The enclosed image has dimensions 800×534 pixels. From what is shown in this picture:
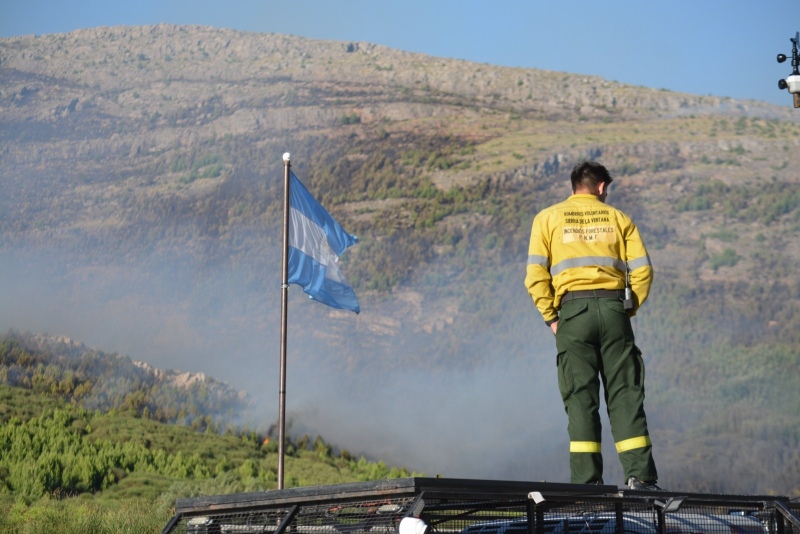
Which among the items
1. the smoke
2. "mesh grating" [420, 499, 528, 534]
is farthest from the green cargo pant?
the smoke

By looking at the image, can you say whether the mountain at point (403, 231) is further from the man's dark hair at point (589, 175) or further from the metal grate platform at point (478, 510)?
the metal grate platform at point (478, 510)

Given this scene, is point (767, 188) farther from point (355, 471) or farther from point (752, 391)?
point (355, 471)

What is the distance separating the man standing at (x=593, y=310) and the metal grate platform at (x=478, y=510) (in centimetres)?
113

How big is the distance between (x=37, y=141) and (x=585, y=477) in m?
37.1

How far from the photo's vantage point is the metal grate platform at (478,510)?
332 cm

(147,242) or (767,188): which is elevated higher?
(767,188)

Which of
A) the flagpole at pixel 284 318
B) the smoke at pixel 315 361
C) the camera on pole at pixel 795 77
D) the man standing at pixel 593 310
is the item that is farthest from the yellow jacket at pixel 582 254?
the smoke at pixel 315 361

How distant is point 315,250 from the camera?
1227 cm

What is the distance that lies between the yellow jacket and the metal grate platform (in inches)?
69.5

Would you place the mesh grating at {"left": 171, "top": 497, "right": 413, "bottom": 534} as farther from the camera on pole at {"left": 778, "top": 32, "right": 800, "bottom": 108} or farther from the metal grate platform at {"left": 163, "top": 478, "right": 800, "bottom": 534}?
the camera on pole at {"left": 778, "top": 32, "right": 800, "bottom": 108}

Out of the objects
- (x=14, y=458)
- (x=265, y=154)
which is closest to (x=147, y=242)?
(x=265, y=154)

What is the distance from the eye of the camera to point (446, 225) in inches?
1436

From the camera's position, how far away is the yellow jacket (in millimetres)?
5668

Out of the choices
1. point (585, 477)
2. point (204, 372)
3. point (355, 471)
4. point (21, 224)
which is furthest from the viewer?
point (21, 224)
